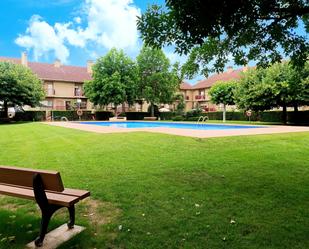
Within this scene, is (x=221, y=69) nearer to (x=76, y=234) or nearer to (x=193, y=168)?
(x=193, y=168)

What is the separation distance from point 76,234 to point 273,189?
314cm

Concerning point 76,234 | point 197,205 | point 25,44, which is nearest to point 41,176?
point 76,234

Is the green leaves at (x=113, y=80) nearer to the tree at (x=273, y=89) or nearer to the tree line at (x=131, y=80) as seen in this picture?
the tree line at (x=131, y=80)

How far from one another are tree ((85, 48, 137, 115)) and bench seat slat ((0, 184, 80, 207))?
→ 32.9 metres

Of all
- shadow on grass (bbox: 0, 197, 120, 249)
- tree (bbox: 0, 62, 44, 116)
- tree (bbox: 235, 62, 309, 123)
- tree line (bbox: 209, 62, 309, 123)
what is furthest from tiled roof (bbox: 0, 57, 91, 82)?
shadow on grass (bbox: 0, 197, 120, 249)

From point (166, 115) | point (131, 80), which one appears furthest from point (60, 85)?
point (166, 115)

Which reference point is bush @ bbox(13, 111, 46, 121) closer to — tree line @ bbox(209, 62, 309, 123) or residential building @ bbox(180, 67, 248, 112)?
tree line @ bbox(209, 62, 309, 123)

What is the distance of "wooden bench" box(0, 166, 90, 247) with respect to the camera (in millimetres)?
3037

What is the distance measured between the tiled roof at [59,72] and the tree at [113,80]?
26.5 ft

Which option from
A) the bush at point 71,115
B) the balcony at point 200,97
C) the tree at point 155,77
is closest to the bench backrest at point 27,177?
the bush at point 71,115

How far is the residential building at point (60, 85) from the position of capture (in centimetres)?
4412

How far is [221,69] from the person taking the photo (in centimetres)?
630

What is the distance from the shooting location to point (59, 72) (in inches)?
1842

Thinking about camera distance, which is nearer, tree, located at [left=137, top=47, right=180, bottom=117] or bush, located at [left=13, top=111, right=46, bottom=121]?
bush, located at [left=13, top=111, right=46, bottom=121]
